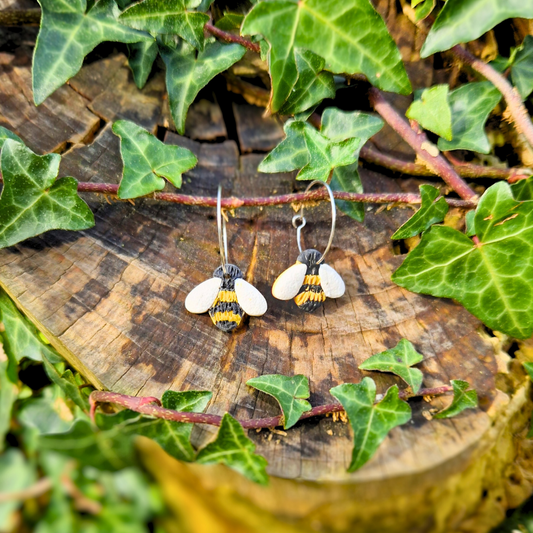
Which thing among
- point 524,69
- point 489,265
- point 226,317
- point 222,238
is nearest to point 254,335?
point 226,317

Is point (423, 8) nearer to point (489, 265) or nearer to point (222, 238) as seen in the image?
point (489, 265)

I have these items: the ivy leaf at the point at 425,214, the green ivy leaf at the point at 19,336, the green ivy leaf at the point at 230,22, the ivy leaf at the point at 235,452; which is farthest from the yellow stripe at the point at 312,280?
the green ivy leaf at the point at 230,22

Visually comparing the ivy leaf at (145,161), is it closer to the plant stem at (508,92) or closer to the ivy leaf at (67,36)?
the ivy leaf at (67,36)

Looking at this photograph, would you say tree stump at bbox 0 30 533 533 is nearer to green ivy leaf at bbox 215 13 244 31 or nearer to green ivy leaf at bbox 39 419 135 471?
green ivy leaf at bbox 39 419 135 471

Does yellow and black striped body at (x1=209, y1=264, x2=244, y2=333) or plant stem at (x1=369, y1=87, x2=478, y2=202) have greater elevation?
plant stem at (x1=369, y1=87, x2=478, y2=202)

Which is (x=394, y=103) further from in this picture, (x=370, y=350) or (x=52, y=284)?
(x=52, y=284)

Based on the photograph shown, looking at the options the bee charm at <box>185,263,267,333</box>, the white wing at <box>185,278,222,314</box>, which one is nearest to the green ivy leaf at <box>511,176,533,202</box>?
the bee charm at <box>185,263,267,333</box>
